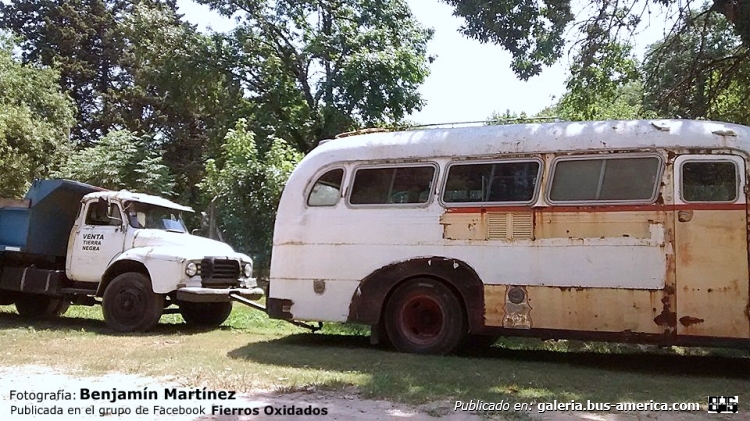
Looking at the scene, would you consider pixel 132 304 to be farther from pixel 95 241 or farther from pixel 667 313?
pixel 667 313

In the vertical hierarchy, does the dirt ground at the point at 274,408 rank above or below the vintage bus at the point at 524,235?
below

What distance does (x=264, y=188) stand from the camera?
1711cm

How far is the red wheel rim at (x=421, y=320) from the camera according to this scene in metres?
8.97

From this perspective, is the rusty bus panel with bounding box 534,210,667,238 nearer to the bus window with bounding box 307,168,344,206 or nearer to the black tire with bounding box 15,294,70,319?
the bus window with bounding box 307,168,344,206

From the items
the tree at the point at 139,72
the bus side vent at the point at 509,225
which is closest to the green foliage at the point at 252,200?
the tree at the point at 139,72

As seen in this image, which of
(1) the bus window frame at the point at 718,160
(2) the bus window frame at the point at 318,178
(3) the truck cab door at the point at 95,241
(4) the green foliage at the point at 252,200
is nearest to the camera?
(1) the bus window frame at the point at 718,160

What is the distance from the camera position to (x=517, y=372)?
7727 mm

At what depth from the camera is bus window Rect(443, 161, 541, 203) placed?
28.1 feet

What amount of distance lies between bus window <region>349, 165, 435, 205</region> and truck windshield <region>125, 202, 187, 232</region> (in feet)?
15.1

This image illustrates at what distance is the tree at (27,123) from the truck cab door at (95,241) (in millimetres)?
10408

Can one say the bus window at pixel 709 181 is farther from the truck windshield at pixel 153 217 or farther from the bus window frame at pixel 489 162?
the truck windshield at pixel 153 217

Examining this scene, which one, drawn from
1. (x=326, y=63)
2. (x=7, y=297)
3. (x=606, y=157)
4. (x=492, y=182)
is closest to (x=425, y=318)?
(x=492, y=182)

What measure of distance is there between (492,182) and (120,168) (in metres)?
16.4

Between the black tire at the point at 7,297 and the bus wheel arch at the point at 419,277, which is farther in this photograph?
the black tire at the point at 7,297
